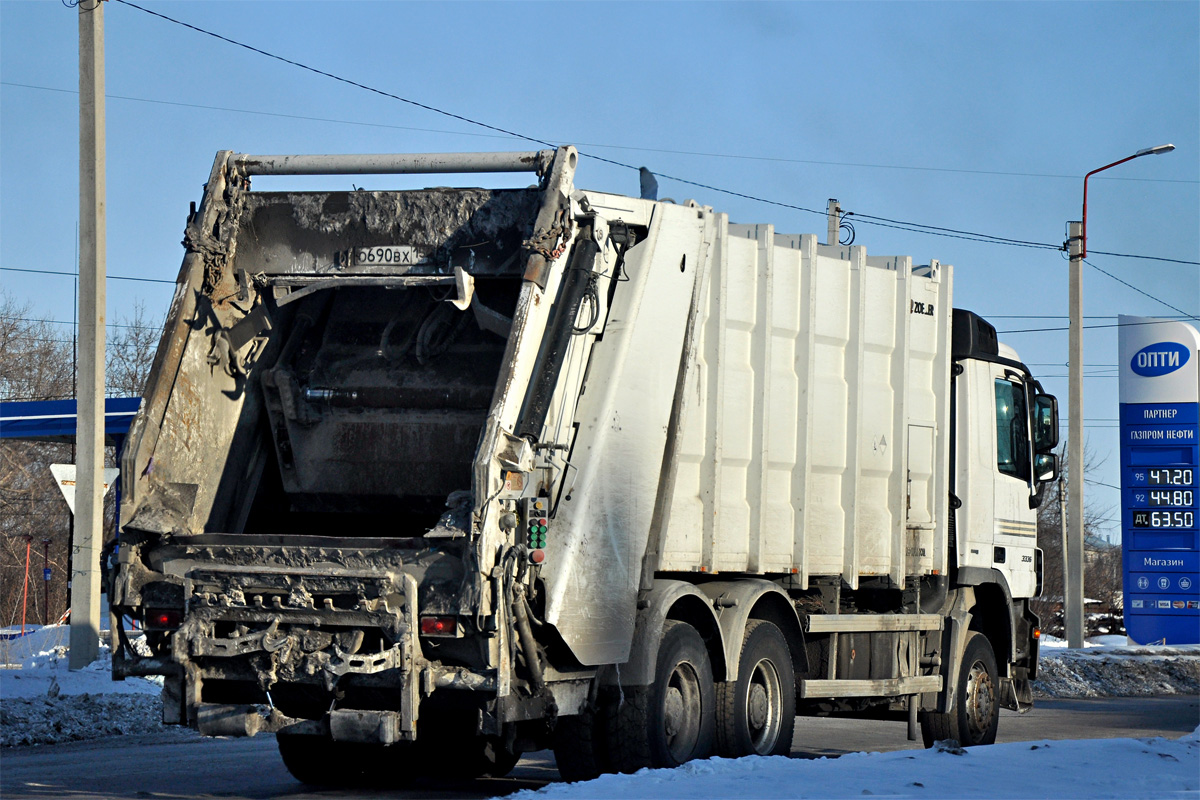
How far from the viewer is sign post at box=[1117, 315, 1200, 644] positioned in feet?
77.1

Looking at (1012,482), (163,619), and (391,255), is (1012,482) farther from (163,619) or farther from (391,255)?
(163,619)

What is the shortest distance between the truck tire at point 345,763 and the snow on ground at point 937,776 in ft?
6.88

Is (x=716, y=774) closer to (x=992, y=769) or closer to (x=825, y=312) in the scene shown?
(x=992, y=769)

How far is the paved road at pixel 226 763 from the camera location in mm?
8102

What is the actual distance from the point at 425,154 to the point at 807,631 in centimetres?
390

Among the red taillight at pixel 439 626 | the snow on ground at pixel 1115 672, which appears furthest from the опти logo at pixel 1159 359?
the red taillight at pixel 439 626

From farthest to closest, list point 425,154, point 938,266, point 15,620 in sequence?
point 15,620 < point 938,266 < point 425,154

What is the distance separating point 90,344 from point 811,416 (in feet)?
25.0

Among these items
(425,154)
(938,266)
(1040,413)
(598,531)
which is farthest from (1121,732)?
(425,154)

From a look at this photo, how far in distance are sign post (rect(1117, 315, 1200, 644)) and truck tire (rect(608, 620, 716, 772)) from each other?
17201mm

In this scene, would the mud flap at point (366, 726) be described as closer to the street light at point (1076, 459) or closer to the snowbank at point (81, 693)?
the snowbank at point (81, 693)

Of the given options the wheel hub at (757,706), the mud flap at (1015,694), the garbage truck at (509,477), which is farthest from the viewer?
the mud flap at (1015,694)

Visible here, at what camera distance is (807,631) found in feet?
30.9

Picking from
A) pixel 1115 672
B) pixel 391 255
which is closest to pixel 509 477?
pixel 391 255
